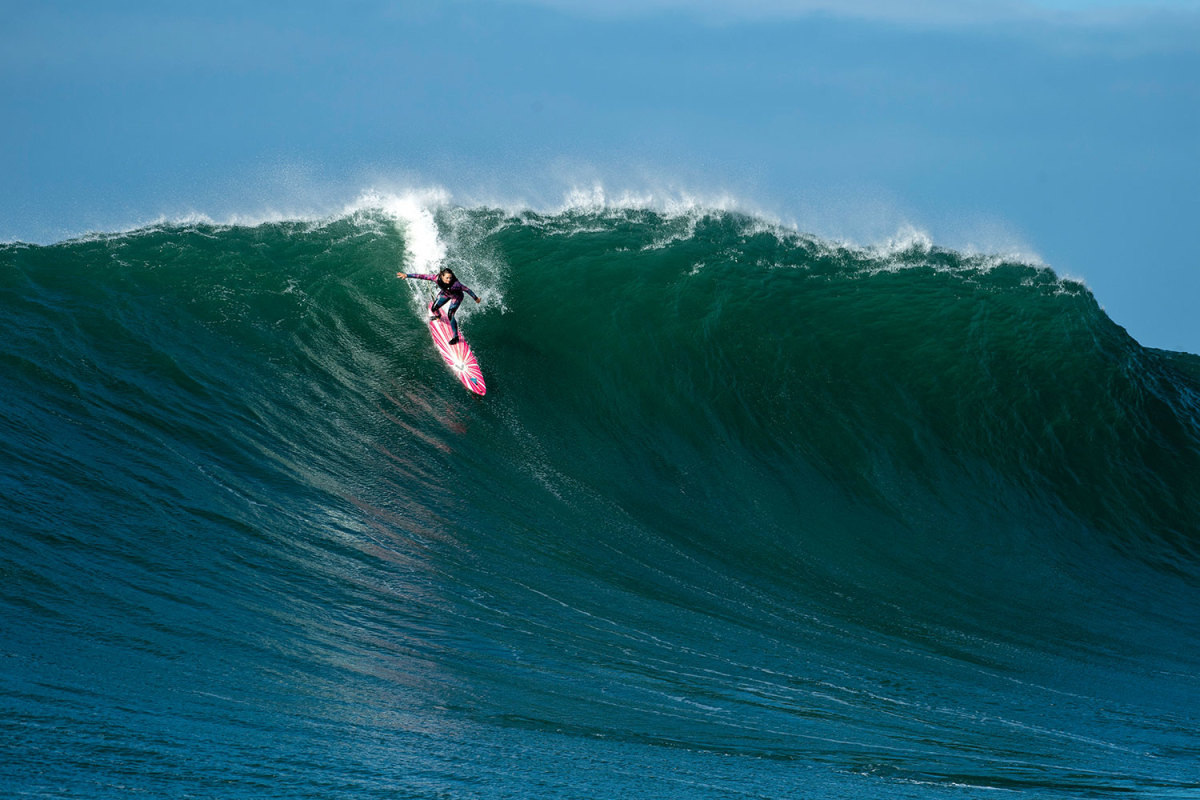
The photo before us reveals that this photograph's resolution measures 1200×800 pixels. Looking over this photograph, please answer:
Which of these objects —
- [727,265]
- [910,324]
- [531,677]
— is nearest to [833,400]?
[910,324]

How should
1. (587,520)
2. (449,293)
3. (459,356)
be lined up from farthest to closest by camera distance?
(449,293) → (459,356) → (587,520)

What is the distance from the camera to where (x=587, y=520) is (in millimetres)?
8984

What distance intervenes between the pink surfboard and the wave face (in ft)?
0.64

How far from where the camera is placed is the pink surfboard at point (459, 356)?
11414mm

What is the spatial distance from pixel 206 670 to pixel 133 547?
1864mm

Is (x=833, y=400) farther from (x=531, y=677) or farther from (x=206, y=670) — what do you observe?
(x=206, y=670)

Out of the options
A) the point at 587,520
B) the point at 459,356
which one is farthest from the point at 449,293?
the point at 587,520

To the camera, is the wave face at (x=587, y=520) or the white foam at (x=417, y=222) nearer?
the wave face at (x=587, y=520)

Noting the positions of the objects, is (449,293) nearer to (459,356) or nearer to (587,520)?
(459,356)

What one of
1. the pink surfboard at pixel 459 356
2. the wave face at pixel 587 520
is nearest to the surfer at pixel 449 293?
the pink surfboard at pixel 459 356

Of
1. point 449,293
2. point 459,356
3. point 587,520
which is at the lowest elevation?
point 587,520

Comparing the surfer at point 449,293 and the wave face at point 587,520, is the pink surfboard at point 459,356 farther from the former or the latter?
the wave face at point 587,520

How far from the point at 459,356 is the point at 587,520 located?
3.59 meters

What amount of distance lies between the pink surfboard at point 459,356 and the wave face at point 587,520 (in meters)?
0.20
